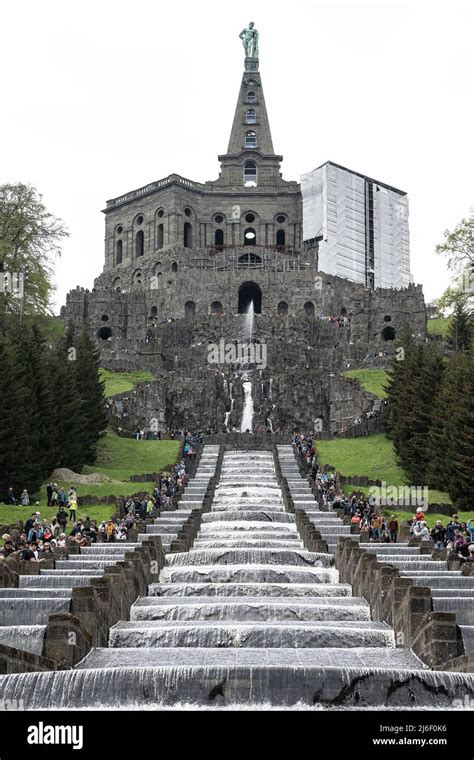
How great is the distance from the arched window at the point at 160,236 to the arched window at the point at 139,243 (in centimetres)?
291

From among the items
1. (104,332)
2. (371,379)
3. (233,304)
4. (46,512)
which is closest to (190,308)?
(233,304)

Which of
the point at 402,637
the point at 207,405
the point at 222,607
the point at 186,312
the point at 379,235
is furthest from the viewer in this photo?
the point at 379,235

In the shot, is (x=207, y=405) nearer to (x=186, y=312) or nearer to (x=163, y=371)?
(x=163, y=371)

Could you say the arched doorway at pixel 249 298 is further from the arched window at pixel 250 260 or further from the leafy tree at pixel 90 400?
the leafy tree at pixel 90 400

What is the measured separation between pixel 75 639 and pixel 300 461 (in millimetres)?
43422

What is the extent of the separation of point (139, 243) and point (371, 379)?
171ft

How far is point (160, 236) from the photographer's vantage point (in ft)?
440

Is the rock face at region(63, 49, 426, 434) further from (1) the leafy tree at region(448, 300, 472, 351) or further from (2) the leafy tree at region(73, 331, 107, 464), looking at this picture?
(2) the leafy tree at region(73, 331, 107, 464)

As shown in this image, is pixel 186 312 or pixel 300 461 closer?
pixel 300 461

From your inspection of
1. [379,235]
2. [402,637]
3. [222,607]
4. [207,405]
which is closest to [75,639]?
[222,607]

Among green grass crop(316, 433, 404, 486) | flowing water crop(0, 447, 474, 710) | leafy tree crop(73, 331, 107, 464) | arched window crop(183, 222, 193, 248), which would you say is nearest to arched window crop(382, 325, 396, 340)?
arched window crop(183, 222, 193, 248)

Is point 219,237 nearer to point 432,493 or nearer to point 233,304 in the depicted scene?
point 233,304

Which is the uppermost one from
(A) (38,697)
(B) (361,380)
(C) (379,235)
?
(C) (379,235)

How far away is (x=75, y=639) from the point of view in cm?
2225
